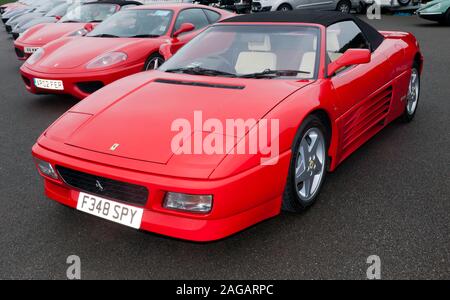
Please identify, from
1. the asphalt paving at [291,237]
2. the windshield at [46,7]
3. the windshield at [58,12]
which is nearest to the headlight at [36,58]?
the asphalt paving at [291,237]

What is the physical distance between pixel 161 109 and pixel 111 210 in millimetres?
711

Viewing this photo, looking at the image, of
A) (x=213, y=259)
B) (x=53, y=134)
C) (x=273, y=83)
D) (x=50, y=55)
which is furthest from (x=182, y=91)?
(x=50, y=55)

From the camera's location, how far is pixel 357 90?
10.6 ft

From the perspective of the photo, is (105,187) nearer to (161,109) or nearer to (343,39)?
(161,109)

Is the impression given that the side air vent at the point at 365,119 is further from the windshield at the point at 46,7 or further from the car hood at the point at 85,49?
the windshield at the point at 46,7

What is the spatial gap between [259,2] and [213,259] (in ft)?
47.3

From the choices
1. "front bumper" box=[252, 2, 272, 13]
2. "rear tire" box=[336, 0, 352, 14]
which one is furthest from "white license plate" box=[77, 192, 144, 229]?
"rear tire" box=[336, 0, 352, 14]

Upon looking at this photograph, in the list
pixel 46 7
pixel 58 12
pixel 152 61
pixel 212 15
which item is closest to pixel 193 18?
pixel 212 15

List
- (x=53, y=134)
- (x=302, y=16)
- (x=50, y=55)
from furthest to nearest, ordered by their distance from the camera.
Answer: (x=50, y=55)
(x=302, y=16)
(x=53, y=134)

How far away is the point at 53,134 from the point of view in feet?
8.54

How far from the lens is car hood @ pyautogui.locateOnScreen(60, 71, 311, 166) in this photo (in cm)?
232

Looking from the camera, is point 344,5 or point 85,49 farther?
point 344,5

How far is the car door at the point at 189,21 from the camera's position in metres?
6.03

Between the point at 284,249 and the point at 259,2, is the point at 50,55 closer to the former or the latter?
the point at 284,249
